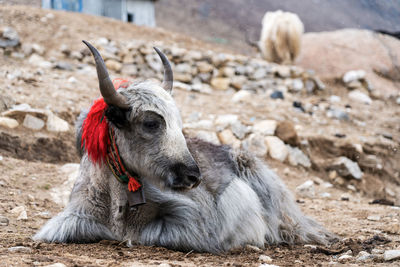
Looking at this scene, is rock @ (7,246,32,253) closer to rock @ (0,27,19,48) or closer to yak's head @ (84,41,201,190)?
yak's head @ (84,41,201,190)

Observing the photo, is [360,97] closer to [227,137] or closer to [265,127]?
[265,127]

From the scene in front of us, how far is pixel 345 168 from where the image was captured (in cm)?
781

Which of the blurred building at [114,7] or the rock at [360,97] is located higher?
the blurred building at [114,7]

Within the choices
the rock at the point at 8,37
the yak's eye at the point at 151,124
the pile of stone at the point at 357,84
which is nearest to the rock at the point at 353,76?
the pile of stone at the point at 357,84

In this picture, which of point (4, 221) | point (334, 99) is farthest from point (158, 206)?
point (334, 99)

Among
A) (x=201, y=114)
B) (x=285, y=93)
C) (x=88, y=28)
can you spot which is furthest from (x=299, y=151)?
(x=88, y=28)

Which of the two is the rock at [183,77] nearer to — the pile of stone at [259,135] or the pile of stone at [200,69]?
the pile of stone at [200,69]

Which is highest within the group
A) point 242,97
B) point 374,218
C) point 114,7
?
point 114,7

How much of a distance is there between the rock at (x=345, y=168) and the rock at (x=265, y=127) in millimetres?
1130

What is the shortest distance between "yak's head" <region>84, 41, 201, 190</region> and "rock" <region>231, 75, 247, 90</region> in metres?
7.77


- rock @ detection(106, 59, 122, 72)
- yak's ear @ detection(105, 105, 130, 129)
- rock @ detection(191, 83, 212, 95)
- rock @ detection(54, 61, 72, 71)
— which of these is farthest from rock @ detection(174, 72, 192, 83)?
yak's ear @ detection(105, 105, 130, 129)

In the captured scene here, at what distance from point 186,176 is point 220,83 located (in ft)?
26.3

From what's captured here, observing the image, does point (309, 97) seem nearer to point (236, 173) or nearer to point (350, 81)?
point (350, 81)

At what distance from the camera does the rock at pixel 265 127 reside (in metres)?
7.86
